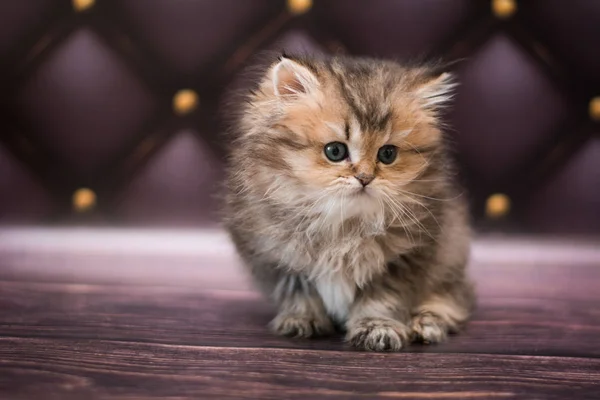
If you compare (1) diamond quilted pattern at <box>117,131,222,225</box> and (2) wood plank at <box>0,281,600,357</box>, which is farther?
(1) diamond quilted pattern at <box>117,131,222,225</box>

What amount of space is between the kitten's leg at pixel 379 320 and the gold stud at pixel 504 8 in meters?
0.88

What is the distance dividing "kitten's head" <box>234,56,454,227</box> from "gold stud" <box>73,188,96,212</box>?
780 millimetres

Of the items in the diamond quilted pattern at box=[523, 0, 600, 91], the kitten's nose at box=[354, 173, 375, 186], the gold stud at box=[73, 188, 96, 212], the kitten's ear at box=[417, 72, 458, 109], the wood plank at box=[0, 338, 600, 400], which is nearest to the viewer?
the wood plank at box=[0, 338, 600, 400]

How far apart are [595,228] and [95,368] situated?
133 centimetres

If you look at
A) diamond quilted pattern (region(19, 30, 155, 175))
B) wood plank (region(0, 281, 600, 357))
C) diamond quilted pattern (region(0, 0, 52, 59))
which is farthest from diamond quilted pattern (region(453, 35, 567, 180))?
diamond quilted pattern (region(0, 0, 52, 59))

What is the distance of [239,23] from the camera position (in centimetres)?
183

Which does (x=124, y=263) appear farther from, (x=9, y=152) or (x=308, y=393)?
(x=308, y=393)

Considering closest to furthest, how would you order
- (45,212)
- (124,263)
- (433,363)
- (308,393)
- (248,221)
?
1. (308,393)
2. (433,363)
3. (248,221)
4. (124,263)
5. (45,212)

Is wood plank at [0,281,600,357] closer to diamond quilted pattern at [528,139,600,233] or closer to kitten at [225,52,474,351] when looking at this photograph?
kitten at [225,52,474,351]

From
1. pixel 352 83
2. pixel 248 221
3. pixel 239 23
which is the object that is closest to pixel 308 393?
pixel 248 221

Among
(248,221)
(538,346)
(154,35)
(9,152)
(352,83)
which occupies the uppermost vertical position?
(154,35)

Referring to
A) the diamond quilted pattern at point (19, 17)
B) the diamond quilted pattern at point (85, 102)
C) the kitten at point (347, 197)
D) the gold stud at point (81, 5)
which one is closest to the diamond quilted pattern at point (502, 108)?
the kitten at point (347, 197)

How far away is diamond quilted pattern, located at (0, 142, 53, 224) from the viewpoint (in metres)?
1.88

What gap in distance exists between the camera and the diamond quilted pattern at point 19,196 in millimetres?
1879
